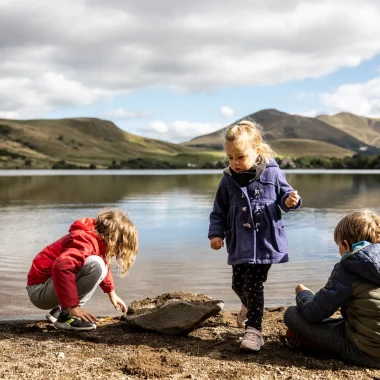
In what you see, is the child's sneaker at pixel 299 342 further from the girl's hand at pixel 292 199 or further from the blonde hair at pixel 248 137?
the blonde hair at pixel 248 137

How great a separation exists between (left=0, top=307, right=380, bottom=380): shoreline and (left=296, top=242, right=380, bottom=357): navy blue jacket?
25 centimetres

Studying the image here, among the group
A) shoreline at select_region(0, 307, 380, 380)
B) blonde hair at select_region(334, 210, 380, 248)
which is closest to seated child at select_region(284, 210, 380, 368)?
blonde hair at select_region(334, 210, 380, 248)

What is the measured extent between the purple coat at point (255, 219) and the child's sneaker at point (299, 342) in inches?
26.0

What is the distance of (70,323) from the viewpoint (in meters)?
5.02

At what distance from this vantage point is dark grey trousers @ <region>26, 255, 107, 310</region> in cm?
497

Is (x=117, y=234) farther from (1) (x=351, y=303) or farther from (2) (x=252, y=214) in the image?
(1) (x=351, y=303)

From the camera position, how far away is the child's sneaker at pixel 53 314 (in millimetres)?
5359

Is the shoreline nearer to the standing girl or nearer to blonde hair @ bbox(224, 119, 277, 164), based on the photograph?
the standing girl

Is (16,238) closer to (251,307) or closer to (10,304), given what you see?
(10,304)

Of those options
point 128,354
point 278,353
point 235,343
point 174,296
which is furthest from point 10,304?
point 278,353

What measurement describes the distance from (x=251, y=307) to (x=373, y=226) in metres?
1.33

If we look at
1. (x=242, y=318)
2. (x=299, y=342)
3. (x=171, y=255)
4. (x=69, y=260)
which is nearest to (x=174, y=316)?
(x=242, y=318)

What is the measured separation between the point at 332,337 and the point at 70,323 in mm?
2410

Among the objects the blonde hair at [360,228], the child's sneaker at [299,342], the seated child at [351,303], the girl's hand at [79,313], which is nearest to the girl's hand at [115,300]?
the girl's hand at [79,313]
